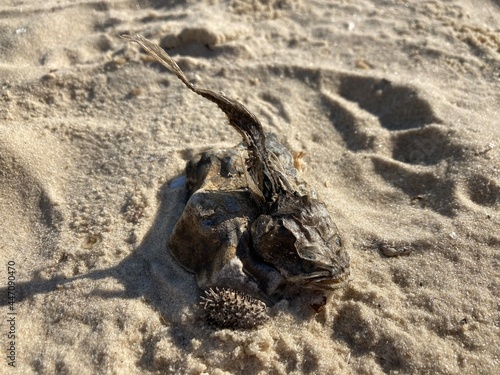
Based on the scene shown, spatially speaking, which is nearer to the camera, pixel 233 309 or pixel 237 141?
pixel 233 309

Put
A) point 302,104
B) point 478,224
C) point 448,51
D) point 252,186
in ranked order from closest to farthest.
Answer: point 252,186 < point 478,224 < point 302,104 < point 448,51

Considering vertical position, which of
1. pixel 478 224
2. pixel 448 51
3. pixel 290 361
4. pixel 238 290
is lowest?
pixel 290 361

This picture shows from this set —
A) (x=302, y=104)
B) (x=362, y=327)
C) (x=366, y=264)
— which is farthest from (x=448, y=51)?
(x=362, y=327)

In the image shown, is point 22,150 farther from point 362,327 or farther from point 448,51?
point 448,51
